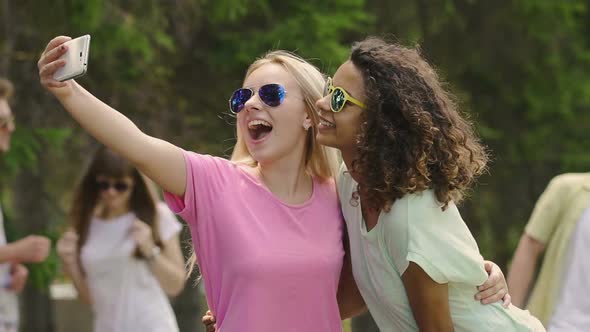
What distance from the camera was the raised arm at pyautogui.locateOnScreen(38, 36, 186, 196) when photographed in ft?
10.5

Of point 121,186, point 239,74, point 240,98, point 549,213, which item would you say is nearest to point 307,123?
point 240,98

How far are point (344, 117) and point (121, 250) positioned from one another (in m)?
2.62

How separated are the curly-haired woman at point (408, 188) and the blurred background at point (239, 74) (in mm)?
1771

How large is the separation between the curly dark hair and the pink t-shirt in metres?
0.30

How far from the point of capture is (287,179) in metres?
3.78

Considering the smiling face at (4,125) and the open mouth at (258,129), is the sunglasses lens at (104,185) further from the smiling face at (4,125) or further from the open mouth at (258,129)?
the open mouth at (258,129)

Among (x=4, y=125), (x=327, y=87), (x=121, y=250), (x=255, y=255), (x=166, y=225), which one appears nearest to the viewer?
(x=255, y=255)

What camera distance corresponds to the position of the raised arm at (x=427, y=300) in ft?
10.6

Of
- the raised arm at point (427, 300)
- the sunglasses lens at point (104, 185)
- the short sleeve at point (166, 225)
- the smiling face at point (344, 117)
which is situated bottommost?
the short sleeve at point (166, 225)

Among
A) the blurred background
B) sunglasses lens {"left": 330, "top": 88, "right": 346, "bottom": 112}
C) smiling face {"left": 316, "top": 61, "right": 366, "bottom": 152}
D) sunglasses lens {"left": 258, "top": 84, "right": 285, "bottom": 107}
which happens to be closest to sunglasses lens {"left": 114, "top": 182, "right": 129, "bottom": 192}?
the blurred background

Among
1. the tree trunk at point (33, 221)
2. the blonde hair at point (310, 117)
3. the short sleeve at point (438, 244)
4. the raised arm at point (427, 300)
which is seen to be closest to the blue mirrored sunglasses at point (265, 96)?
the blonde hair at point (310, 117)

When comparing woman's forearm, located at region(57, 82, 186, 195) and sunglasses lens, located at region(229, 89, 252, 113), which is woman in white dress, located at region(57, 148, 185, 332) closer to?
sunglasses lens, located at region(229, 89, 252, 113)

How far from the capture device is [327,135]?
11.6ft

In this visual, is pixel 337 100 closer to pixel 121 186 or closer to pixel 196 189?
pixel 196 189
